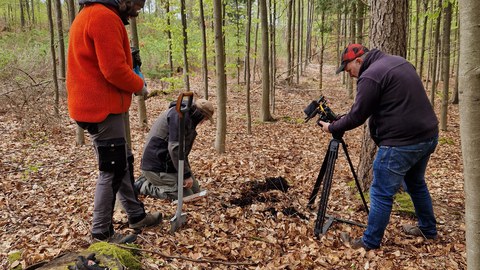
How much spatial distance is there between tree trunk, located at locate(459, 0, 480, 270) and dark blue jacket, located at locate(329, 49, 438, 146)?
1555mm

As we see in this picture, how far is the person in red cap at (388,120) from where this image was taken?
3.25 m

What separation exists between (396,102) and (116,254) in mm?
2935

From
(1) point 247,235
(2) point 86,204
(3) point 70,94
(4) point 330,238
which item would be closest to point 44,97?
(2) point 86,204

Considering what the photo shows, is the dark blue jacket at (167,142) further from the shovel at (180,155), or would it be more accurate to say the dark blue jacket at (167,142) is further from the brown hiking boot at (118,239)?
the brown hiking boot at (118,239)

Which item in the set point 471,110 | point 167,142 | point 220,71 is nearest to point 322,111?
point 167,142

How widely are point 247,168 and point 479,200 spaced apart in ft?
15.7

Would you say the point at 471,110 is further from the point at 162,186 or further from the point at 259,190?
the point at 162,186

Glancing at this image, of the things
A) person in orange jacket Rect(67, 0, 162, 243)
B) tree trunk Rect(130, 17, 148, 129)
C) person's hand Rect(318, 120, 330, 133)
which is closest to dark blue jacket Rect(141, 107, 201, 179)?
person in orange jacket Rect(67, 0, 162, 243)

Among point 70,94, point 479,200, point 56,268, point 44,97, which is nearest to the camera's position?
point 479,200

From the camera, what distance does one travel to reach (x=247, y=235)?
3900mm

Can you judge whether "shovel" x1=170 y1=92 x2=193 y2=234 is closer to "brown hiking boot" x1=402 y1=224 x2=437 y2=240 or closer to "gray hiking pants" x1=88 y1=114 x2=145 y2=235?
"gray hiking pants" x1=88 y1=114 x2=145 y2=235

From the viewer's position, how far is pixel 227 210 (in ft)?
14.6

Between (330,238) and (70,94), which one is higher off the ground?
(70,94)

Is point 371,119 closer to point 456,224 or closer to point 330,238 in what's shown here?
point 330,238
